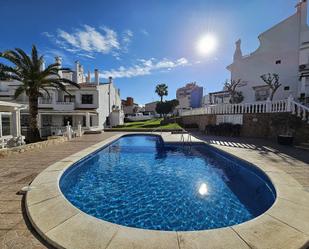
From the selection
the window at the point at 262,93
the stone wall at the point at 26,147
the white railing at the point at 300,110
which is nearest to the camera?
the stone wall at the point at 26,147

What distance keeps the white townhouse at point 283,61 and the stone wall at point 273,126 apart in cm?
459

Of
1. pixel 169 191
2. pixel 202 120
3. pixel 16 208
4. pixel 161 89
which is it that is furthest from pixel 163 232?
pixel 161 89

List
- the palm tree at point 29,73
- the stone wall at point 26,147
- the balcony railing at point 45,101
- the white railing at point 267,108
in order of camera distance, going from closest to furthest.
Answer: the stone wall at point 26,147 < the white railing at point 267,108 < the palm tree at point 29,73 < the balcony railing at point 45,101

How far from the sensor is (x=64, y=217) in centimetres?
350

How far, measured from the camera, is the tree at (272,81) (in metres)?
18.5

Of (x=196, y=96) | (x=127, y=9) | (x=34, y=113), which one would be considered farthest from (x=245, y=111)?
(x=196, y=96)

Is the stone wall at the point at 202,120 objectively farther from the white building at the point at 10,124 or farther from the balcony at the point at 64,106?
the white building at the point at 10,124

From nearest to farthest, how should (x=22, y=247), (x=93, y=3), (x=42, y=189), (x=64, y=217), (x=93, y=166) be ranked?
1. (x=22, y=247)
2. (x=64, y=217)
3. (x=42, y=189)
4. (x=93, y=166)
5. (x=93, y=3)

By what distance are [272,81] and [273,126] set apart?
8.30m

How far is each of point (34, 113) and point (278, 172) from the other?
16.8 m

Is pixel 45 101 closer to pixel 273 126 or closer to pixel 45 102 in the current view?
pixel 45 102

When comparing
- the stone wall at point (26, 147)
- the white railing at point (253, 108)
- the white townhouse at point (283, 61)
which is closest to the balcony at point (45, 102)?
the stone wall at point (26, 147)

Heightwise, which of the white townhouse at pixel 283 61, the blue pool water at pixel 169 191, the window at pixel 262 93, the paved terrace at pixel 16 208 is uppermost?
the white townhouse at pixel 283 61

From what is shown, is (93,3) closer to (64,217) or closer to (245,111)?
(64,217)
